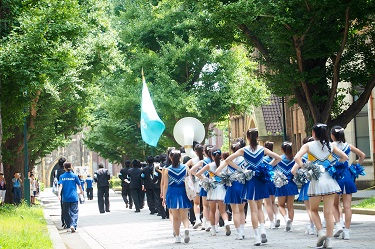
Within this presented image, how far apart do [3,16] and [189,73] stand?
24.5 m

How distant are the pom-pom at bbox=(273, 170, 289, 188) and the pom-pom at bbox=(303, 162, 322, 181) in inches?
128

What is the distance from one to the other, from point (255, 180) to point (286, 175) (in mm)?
2798

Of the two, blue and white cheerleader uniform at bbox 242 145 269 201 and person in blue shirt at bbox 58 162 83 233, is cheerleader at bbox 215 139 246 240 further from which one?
person in blue shirt at bbox 58 162 83 233

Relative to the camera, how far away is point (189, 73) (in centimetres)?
4947

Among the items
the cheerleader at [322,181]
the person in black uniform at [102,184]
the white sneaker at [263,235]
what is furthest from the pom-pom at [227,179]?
the person in black uniform at [102,184]

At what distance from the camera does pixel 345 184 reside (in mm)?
Answer: 14945

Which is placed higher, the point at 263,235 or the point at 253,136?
the point at 253,136

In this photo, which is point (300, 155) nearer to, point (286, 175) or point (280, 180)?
point (280, 180)

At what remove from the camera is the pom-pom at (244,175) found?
47.7 feet

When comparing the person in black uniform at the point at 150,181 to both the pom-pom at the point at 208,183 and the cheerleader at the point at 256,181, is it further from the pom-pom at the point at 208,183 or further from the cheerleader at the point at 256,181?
the cheerleader at the point at 256,181

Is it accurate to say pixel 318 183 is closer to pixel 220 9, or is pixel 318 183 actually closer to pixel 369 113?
pixel 220 9

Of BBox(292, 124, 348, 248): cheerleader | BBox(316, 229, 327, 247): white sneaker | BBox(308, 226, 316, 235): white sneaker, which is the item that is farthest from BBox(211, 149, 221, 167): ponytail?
BBox(316, 229, 327, 247): white sneaker

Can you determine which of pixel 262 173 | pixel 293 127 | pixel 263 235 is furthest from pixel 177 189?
pixel 293 127

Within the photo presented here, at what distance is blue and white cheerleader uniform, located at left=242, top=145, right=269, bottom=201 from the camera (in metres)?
14.6
